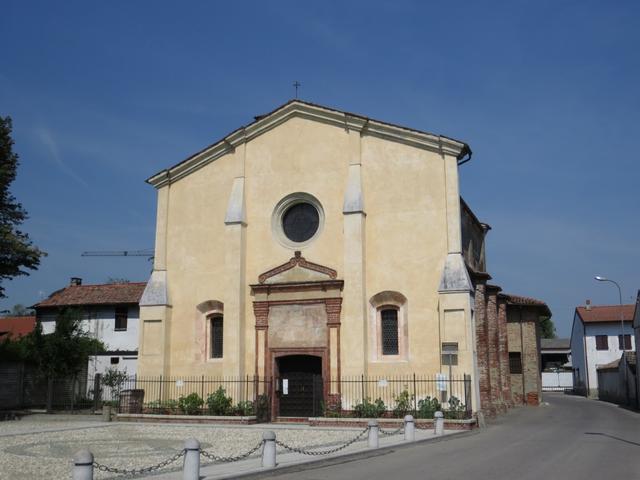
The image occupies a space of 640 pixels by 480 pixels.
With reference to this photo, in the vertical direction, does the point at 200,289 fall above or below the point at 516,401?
above

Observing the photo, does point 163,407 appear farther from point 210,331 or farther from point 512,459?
point 512,459

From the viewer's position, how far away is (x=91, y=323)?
123 ft

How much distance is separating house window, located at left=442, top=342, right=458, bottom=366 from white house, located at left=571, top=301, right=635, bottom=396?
36.6 metres

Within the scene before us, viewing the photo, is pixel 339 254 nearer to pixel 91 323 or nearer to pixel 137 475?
pixel 137 475

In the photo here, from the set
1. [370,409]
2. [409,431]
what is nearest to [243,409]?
[370,409]

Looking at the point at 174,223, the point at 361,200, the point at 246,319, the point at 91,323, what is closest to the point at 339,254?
the point at 361,200

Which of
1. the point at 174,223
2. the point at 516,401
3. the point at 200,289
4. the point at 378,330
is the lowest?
the point at 516,401

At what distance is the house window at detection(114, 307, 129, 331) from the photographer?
37.1m

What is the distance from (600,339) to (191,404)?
42.4 meters

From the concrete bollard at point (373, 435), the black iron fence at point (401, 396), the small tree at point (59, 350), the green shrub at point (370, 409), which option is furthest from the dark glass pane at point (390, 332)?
the small tree at point (59, 350)

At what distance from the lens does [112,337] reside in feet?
122

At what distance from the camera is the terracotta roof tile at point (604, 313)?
54.8 meters

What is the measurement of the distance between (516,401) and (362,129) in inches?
775

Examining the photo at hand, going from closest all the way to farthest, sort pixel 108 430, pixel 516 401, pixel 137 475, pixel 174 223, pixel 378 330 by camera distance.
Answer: pixel 137 475 < pixel 108 430 < pixel 378 330 < pixel 174 223 < pixel 516 401
